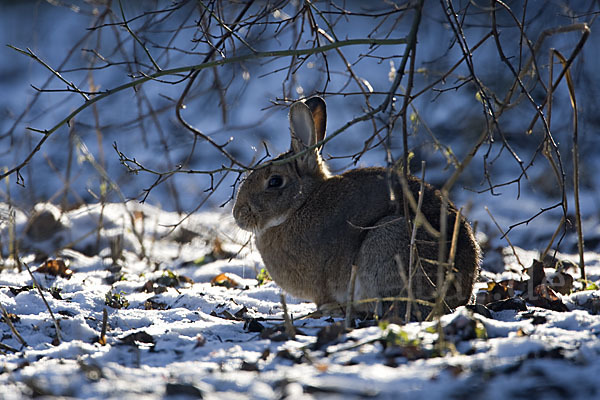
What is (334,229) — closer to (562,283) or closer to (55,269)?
(562,283)

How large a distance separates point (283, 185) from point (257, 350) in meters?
1.96

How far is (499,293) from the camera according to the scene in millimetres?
4344

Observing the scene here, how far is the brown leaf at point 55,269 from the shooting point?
5039mm

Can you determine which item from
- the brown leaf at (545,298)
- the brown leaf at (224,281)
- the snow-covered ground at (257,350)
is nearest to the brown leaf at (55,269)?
the snow-covered ground at (257,350)

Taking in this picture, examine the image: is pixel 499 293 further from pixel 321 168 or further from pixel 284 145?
pixel 284 145

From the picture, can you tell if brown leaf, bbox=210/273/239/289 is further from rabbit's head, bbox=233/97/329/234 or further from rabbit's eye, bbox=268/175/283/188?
rabbit's eye, bbox=268/175/283/188

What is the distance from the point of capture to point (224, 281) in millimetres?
5238

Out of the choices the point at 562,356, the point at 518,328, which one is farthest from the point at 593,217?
the point at 562,356

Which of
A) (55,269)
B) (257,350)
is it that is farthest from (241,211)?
(257,350)

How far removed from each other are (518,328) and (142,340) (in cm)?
173

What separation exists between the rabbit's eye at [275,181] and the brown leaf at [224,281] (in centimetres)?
92

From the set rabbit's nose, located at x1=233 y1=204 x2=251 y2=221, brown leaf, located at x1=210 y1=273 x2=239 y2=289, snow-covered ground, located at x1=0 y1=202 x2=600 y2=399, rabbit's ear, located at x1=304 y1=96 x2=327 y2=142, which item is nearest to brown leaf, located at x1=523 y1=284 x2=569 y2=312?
snow-covered ground, located at x1=0 y1=202 x2=600 y2=399

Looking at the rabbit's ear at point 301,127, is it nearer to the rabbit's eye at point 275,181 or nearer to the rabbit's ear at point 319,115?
the rabbit's ear at point 319,115

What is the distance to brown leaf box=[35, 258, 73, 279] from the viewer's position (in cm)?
504
